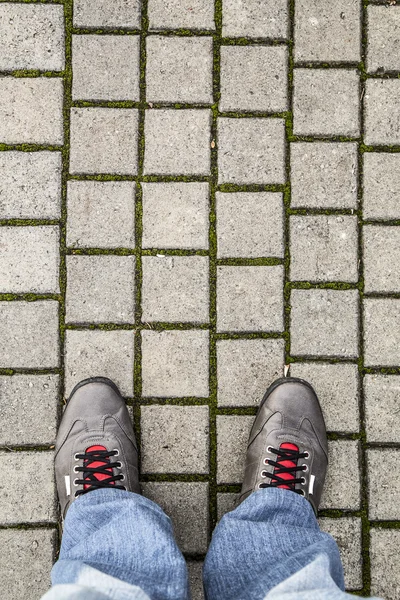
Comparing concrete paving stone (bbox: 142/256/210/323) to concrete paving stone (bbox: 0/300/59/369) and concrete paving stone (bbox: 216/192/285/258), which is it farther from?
concrete paving stone (bbox: 0/300/59/369)

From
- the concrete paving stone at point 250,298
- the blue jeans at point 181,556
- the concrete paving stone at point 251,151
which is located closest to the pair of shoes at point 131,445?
the blue jeans at point 181,556

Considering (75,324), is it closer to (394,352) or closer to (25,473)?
(25,473)

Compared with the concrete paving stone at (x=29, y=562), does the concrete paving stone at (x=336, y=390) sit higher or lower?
higher

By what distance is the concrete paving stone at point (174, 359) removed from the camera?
7.41ft

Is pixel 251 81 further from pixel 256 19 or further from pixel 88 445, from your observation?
pixel 88 445

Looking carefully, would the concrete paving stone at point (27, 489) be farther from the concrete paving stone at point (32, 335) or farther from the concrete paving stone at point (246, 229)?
the concrete paving stone at point (246, 229)

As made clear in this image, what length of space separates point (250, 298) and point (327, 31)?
1.14m

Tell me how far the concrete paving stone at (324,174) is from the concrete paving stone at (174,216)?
384 mm

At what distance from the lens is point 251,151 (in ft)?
7.53

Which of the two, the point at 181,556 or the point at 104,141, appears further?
the point at 104,141

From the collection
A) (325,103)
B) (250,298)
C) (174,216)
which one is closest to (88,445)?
(250,298)

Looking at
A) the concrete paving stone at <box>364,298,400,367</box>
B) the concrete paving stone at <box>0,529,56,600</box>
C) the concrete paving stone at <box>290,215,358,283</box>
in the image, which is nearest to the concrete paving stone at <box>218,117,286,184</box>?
the concrete paving stone at <box>290,215,358,283</box>

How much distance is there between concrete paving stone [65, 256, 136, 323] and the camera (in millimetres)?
2268

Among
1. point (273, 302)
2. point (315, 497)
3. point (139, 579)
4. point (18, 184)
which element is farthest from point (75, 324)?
point (315, 497)
